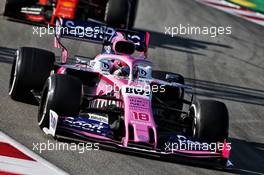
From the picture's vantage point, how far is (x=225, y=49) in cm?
2158

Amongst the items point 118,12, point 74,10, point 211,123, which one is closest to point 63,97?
point 211,123

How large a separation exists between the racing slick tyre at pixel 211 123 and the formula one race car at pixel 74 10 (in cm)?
887

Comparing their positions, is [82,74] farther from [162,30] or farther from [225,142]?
[162,30]

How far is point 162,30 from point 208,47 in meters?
1.85

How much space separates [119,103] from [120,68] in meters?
0.83

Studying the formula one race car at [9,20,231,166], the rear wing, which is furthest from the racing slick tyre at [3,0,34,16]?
the formula one race car at [9,20,231,166]

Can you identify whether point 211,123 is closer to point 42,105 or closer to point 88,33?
point 42,105

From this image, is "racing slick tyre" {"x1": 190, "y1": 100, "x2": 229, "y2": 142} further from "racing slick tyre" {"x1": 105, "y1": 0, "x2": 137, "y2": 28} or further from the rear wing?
"racing slick tyre" {"x1": 105, "y1": 0, "x2": 137, "y2": 28}

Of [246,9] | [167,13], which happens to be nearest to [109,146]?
[167,13]

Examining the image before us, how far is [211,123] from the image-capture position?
1045cm

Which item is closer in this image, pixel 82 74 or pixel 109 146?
pixel 109 146

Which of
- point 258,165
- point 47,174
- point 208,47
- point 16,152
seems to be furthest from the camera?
point 208,47

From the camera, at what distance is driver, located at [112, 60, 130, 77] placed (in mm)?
11273

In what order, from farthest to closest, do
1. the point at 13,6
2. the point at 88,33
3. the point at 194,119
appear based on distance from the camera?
the point at 13,6 < the point at 88,33 < the point at 194,119
